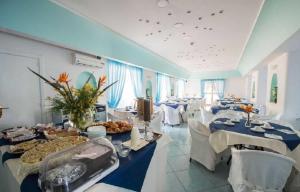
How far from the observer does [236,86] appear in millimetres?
11641

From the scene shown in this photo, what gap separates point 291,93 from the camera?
3.79 m

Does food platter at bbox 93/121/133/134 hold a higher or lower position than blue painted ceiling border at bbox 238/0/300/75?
lower

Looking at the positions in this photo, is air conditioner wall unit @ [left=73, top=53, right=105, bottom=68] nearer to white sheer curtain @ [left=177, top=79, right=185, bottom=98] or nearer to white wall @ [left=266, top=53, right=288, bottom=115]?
white wall @ [left=266, top=53, right=288, bottom=115]

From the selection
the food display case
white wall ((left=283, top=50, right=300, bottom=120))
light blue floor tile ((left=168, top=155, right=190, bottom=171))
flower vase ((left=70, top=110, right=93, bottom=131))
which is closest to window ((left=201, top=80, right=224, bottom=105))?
white wall ((left=283, top=50, right=300, bottom=120))

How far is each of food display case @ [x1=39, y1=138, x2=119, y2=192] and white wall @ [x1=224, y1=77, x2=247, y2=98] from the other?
1264 cm

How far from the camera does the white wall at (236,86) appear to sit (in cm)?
1141

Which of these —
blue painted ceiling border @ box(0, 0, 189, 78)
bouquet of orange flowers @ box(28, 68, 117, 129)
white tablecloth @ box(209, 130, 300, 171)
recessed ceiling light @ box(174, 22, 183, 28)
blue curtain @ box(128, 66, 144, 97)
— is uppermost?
recessed ceiling light @ box(174, 22, 183, 28)

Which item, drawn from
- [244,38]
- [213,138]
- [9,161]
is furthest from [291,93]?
[9,161]

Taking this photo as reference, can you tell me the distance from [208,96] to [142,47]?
9.33 meters

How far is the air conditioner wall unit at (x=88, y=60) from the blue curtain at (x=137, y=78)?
1.63m

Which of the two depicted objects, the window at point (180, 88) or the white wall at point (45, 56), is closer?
the white wall at point (45, 56)

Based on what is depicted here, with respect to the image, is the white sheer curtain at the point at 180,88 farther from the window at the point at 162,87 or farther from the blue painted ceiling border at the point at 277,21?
the blue painted ceiling border at the point at 277,21

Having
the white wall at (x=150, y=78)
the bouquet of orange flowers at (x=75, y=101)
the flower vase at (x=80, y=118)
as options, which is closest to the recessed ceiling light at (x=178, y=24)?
the bouquet of orange flowers at (x=75, y=101)

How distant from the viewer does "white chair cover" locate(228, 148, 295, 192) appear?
137cm
